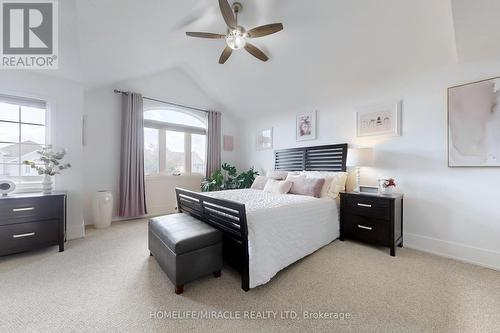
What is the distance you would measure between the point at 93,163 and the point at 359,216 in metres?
4.75

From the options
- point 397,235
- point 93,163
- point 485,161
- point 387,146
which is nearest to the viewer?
point 485,161

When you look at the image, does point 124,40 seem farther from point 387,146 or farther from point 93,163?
point 387,146

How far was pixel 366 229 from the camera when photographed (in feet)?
9.16

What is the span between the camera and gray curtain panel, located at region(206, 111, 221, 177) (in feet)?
17.2

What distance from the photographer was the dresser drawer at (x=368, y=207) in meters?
2.60

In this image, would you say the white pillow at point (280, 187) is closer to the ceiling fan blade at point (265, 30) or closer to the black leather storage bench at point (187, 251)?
the black leather storage bench at point (187, 251)

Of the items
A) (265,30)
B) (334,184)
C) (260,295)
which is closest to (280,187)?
(334,184)

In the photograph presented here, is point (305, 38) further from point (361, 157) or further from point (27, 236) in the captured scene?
point (27, 236)

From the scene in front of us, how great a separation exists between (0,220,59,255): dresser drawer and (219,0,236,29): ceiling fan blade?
3337mm

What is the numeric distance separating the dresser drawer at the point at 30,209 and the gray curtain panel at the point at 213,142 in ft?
9.77

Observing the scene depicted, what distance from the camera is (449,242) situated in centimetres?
254

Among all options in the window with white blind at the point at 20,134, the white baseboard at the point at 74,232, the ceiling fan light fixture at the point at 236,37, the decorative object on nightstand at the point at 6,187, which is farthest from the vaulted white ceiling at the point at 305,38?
the white baseboard at the point at 74,232

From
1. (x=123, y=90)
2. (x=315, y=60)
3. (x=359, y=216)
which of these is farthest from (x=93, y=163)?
(x=359, y=216)

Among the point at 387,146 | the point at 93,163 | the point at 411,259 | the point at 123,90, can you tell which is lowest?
the point at 411,259
